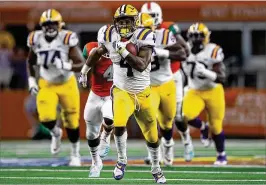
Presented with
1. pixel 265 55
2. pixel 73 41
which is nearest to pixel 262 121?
pixel 265 55

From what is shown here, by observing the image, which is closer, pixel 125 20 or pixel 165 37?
pixel 125 20

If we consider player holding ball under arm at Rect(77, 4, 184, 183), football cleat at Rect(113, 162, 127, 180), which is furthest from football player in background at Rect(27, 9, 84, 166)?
football cleat at Rect(113, 162, 127, 180)

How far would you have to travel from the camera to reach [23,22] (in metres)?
17.9

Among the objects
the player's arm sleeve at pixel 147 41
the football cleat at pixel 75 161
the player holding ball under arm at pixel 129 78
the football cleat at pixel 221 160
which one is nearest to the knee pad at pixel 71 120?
the football cleat at pixel 75 161

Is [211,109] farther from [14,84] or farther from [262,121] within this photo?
[14,84]

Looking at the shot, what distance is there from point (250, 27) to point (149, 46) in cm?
908

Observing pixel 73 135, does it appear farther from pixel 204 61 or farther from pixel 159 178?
pixel 159 178

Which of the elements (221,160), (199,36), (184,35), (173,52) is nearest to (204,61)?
(199,36)

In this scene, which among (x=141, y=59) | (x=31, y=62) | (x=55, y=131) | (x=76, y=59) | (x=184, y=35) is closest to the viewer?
(x=141, y=59)

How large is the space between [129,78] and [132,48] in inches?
11.7

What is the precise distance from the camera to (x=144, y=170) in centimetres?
1076

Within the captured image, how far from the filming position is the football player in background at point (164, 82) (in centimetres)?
1104

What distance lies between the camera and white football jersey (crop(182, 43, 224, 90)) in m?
12.0

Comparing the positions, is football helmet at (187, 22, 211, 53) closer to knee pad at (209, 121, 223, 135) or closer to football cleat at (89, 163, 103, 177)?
knee pad at (209, 121, 223, 135)
